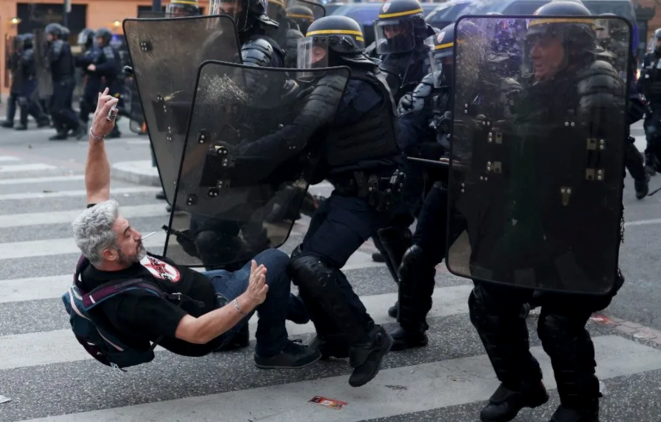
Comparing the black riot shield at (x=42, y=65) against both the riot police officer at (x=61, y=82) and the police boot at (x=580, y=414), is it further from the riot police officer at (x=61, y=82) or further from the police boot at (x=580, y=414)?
the police boot at (x=580, y=414)

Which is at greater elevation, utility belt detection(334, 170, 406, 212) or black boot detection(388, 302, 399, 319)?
utility belt detection(334, 170, 406, 212)

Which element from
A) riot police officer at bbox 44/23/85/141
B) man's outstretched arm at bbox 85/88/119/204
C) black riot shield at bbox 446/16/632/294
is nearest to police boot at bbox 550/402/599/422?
black riot shield at bbox 446/16/632/294

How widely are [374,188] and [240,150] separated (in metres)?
0.67

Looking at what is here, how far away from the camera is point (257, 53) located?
5078mm

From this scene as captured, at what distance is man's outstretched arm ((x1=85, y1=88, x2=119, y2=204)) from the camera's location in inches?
185

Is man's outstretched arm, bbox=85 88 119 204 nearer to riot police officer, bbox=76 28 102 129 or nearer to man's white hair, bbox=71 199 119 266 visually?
man's white hair, bbox=71 199 119 266

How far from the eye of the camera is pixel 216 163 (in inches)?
180

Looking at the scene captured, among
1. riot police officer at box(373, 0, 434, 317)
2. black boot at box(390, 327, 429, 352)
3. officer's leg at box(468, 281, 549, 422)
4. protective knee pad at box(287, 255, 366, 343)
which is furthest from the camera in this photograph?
riot police officer at box(373, 0, 434, 317)

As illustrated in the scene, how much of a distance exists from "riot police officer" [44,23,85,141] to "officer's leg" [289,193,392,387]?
1218cm

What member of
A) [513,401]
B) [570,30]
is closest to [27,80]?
[513,401]

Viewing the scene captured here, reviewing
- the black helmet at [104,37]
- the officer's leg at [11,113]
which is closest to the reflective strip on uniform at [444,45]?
the black helmet at [104,37]

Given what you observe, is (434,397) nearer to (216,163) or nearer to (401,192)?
(401,192)

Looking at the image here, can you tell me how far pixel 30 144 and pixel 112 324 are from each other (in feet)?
40.6

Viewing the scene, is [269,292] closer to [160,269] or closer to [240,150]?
[160,269]
